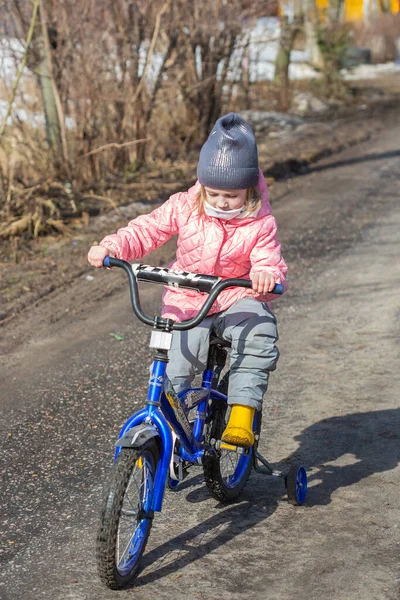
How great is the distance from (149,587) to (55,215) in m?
6.06

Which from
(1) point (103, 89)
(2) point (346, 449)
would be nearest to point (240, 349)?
(2) point (346, 449)

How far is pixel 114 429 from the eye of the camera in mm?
5012

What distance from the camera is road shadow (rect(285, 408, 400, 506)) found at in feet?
14.6

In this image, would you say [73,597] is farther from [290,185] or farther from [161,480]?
[290,185]

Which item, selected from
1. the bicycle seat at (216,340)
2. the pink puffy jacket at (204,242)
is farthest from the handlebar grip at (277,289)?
the bicycle seat at (216,340)

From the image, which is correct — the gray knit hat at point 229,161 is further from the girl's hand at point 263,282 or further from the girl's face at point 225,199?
the girl's hand at point 263,282

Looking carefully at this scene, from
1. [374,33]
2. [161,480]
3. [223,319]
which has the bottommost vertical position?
[374,33]

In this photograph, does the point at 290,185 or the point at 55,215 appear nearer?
the point at 55,215

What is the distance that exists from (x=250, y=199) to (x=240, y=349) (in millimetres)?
631

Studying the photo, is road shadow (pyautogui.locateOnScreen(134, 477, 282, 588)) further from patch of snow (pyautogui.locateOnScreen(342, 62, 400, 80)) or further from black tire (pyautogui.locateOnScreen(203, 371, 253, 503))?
patch of snow (pyautogui.locateOnScreen(342, 62, 400, 80))

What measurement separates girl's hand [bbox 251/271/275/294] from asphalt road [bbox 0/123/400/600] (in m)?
1.10

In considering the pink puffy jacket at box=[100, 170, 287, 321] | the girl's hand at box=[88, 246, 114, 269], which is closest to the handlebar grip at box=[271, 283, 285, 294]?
the pink puffy jacket at box=[100, 170, 287, 321]

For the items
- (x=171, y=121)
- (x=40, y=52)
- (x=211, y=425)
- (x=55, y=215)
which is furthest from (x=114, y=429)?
(x=171, y=121)

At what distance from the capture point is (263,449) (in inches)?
189
